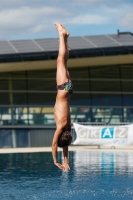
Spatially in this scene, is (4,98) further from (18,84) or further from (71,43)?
(71,43)

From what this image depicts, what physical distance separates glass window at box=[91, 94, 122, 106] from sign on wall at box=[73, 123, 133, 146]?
6.26 metres

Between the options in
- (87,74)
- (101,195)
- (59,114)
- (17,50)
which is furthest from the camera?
(87,74)

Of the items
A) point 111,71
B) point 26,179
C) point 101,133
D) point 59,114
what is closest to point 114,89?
point 111,71

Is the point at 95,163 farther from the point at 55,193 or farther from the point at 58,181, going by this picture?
the point at 55,193

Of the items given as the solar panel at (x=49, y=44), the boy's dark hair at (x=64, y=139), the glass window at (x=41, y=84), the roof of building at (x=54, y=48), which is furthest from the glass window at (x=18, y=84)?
the boy's dark hair at (x=64, y=139)

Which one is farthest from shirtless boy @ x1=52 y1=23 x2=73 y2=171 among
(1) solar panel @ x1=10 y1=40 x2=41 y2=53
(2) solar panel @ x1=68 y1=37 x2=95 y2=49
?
(2) solar panel @ x1=68 y1=37 x2=95 y2=49

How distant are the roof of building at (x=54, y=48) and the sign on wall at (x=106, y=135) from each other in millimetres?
5214

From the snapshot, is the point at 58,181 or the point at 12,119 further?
the point at 12,119

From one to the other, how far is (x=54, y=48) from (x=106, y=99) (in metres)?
6.14

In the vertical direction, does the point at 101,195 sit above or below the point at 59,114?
below

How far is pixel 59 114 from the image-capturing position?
30.8 ft

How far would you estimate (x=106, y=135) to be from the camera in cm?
3394

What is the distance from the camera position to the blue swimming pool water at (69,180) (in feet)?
Answer: 47.3

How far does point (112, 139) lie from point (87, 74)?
815 centimetres
